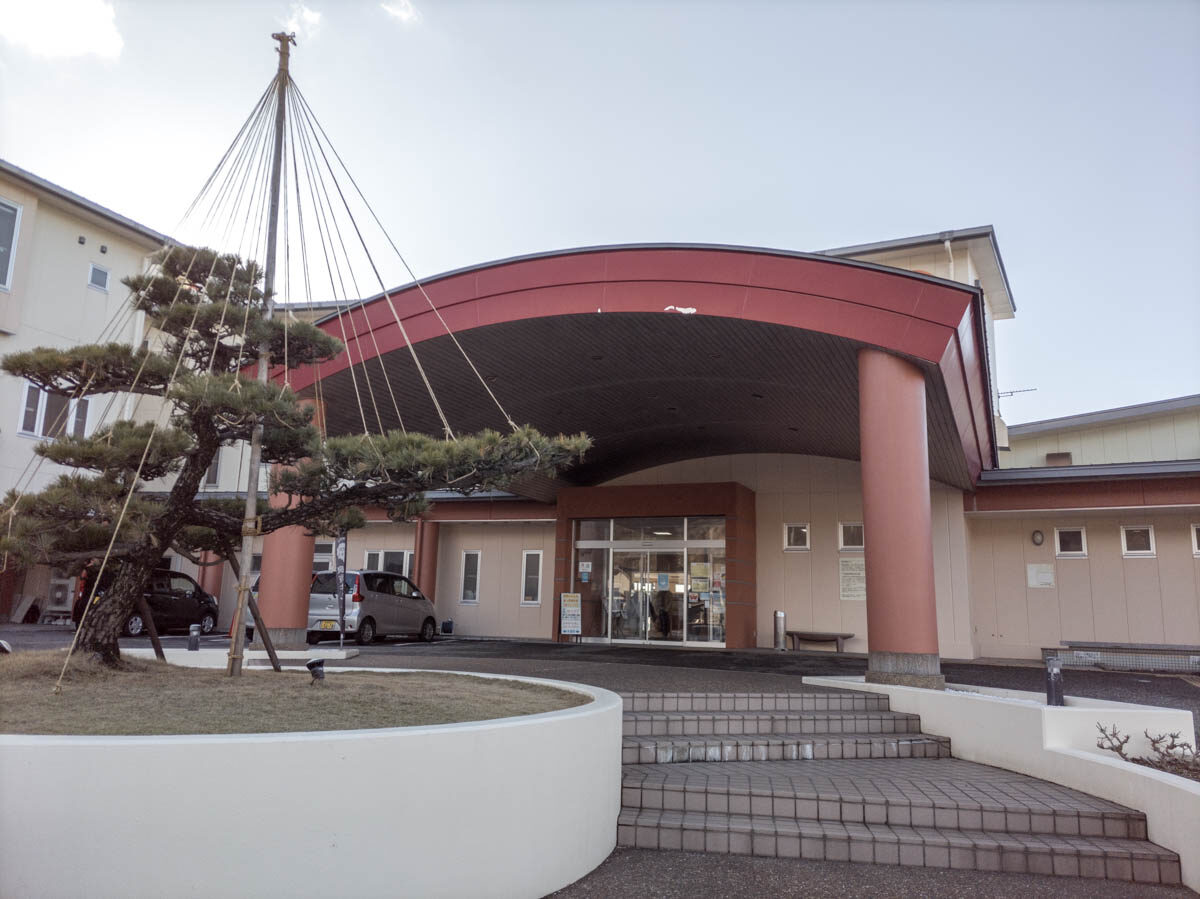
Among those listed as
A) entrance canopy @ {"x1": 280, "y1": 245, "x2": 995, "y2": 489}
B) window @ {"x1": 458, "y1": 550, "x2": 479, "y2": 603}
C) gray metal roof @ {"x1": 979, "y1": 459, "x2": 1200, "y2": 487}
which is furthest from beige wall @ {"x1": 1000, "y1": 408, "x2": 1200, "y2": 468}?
window @ {"x1": 458, "y1": 550, "x2": 479, "y2": 603}

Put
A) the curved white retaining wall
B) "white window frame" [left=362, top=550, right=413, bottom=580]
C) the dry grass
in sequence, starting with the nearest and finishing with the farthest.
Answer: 1. the curved white retaining wall
2. the dry grass
3. "white window frame" [left=362, top=550, right=413, bottom=580]

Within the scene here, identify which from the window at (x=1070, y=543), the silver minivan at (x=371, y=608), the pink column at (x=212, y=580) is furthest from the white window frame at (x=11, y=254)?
the window at (x=1070, y=543)

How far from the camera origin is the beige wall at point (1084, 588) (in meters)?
13.6

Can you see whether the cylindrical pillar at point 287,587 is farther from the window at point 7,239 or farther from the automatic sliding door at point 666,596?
the window at point 7,239

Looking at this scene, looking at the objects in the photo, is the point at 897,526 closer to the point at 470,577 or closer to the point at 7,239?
the point at 470,577

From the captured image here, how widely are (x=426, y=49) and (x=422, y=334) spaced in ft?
13.3

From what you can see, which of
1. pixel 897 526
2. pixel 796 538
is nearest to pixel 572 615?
pixel 796 538

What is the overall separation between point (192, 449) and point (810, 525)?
1245 cm

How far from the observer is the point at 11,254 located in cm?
1617

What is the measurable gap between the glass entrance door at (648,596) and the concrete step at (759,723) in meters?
8.88

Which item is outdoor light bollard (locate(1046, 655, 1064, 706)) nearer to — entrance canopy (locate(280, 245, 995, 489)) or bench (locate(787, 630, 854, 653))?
entrance canopy (locate(280, 245, 995, 489))

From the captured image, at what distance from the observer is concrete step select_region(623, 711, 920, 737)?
607 cm

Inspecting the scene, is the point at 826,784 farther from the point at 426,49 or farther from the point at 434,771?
the point at 426,49

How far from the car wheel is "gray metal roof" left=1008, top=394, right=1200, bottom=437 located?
1482 centimetres
